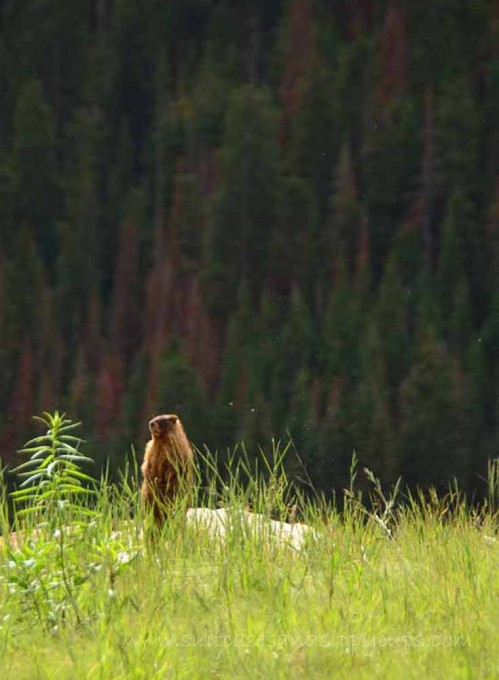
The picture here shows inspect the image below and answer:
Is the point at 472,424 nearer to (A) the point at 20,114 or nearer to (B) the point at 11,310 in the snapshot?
(B) the point at 11,310

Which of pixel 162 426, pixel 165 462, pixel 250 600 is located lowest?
pixel 250 600

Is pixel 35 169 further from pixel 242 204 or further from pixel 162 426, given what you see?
pixel 162 426

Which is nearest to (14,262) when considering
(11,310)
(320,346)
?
(11,310)

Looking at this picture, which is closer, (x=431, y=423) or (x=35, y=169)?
(x=431, y=423)

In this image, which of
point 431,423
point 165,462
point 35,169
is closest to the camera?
point 165,462

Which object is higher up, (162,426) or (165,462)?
(162,426)

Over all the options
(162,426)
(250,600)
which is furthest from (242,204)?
(250,600)

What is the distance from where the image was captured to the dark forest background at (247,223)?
892cm

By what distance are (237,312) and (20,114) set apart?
2.48 metres

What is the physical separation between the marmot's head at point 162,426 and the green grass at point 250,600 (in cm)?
23

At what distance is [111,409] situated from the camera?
9273 millimetres

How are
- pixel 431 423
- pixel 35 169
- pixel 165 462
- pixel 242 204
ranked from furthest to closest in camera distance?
pixel 35 169, pixel 242 204, pixel 431 423, pixel 165 462

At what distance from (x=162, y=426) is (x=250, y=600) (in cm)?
91

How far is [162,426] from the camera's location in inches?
150
